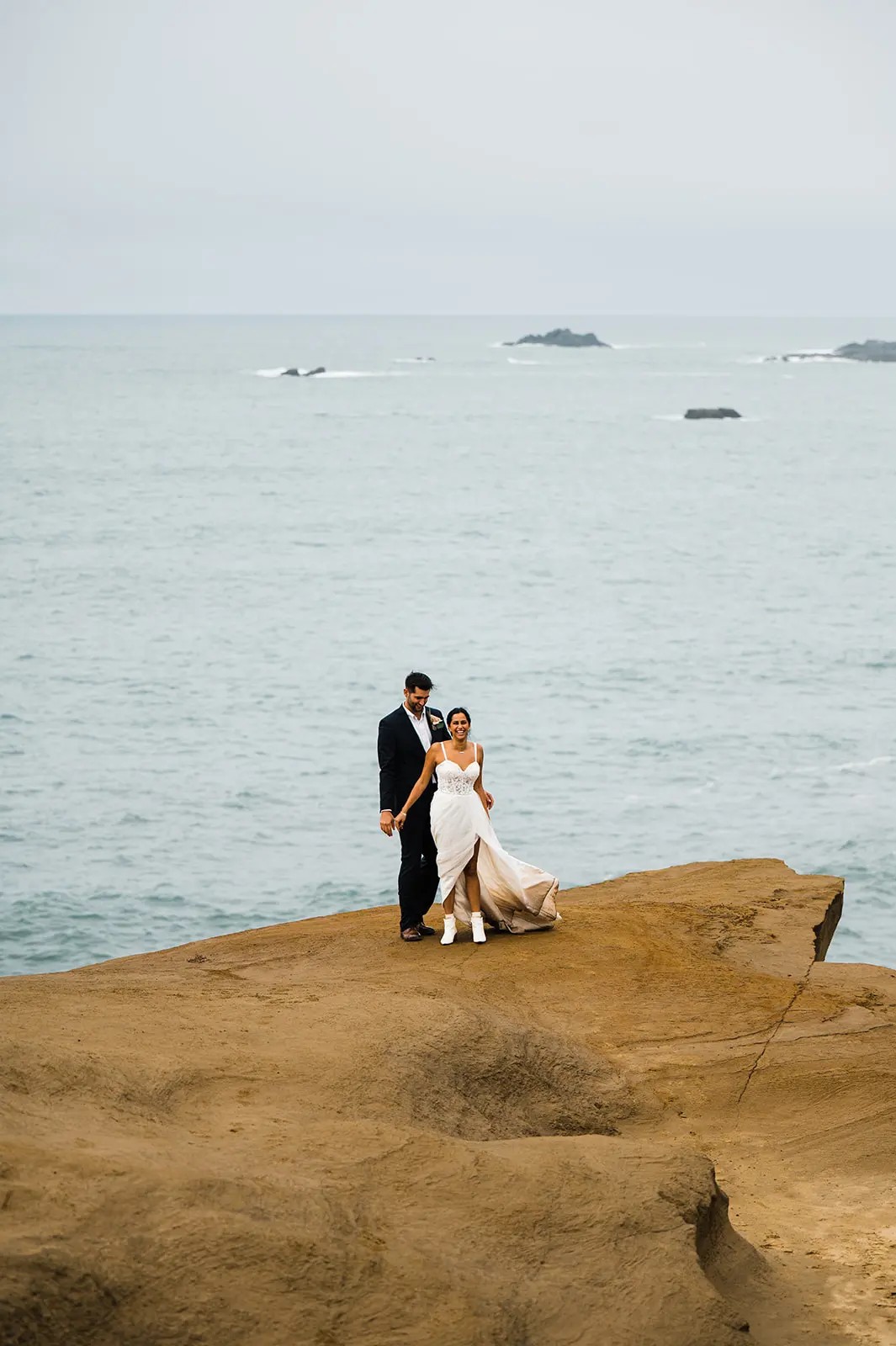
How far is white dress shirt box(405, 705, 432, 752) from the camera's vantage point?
420 inches

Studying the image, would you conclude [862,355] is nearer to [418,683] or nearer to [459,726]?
[418,683]

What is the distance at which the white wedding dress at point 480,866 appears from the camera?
33.9 ft

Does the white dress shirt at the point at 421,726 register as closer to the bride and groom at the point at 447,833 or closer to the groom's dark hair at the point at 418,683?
the bride and groom at the point at 447,833

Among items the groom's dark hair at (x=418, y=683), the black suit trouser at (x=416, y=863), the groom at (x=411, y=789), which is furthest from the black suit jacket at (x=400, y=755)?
the groom's dark hair at (x=418, y=683)

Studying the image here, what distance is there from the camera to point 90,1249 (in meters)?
4.99

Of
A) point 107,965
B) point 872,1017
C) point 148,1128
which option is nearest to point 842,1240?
point 872,1017

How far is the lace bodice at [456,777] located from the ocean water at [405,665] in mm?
9023

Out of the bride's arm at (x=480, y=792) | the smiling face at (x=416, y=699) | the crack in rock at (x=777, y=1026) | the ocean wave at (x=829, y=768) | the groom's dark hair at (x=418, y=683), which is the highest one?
the groom's dark hair at (x=418, y=683)

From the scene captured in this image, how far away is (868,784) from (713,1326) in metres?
19.5

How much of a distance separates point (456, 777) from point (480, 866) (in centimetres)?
74

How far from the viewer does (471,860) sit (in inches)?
413

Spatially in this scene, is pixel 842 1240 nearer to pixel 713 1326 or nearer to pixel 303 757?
pixel 713 1326

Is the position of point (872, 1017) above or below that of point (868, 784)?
above

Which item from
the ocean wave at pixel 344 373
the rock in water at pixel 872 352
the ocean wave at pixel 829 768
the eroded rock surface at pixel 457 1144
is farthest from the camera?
the rock in water at pixel 872 352
